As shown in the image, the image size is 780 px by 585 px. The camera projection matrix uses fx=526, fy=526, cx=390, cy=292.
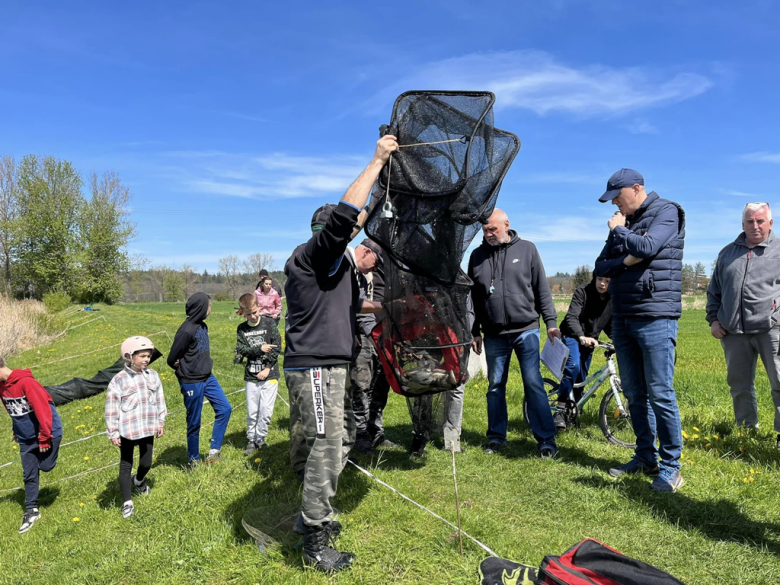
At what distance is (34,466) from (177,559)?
8.52ft

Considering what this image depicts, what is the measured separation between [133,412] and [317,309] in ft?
8.79

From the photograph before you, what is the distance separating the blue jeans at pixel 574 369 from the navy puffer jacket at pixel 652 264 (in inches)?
90.8

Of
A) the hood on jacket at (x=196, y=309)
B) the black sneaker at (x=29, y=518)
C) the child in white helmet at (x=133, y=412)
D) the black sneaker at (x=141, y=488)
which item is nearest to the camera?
the child in white helmet at (x=133, y=412)

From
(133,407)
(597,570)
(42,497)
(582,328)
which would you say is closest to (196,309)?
(133,407)

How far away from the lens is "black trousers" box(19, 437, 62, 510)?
5.36 m

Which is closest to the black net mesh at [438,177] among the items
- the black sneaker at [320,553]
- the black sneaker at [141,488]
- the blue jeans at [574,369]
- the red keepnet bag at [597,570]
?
the black sneaker at [320,553]

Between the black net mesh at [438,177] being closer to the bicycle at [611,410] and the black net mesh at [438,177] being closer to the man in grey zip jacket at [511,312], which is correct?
the man in grey zip jacket at [511,312]

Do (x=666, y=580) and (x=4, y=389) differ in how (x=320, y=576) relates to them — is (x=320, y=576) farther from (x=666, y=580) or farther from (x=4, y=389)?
(x=4, y=389)

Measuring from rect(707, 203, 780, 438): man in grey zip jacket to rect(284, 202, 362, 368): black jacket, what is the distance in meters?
4.61

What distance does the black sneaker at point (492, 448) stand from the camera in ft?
19.2

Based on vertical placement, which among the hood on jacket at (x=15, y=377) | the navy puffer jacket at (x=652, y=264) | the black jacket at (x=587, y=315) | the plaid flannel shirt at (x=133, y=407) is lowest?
the plaid flannel shirt at (x=133, y=407)

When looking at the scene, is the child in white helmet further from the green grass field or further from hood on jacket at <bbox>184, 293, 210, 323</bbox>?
hood on jacket at <bbox>184, 293, 210, 323</bbox>

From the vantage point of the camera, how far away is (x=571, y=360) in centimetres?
709

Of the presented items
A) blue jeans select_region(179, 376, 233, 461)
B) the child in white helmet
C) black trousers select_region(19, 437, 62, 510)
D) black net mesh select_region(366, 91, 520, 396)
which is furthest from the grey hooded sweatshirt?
black trousers select_region(19, 437, 62, 510)
